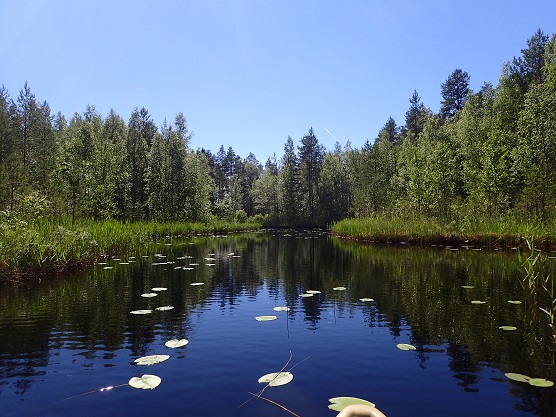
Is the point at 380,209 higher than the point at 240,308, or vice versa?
the point at 380,209

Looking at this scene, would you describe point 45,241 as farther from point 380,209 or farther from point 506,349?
point 380,209

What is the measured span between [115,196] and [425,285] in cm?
4115

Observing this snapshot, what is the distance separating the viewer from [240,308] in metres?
9.02

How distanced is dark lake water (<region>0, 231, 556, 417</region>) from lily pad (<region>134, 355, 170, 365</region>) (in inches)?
3.9

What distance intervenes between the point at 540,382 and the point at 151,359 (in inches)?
223

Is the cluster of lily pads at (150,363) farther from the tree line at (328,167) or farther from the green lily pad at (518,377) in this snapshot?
the tree line at (328,167)

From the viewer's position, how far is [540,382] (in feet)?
14.8

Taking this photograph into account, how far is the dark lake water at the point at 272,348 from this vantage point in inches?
166

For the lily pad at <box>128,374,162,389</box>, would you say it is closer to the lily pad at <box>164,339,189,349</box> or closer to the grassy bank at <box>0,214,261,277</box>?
the lily pad at <box>164,339,189,349</box>

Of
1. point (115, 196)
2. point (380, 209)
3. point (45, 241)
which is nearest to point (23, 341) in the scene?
point (45, 241)

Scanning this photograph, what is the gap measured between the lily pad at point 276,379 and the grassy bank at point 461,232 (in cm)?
1735

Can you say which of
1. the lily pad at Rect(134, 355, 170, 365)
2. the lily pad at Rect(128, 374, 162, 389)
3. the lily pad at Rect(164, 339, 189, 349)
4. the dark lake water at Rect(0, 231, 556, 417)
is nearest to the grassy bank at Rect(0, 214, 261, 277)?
the dark lake water at Rect(0, 231, 556, 417)

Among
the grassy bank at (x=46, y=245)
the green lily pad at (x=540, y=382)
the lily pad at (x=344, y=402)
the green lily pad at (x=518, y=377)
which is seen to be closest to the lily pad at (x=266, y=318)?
the lily pad at (x=344, y=402)

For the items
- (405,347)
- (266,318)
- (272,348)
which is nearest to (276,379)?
(272,348)
